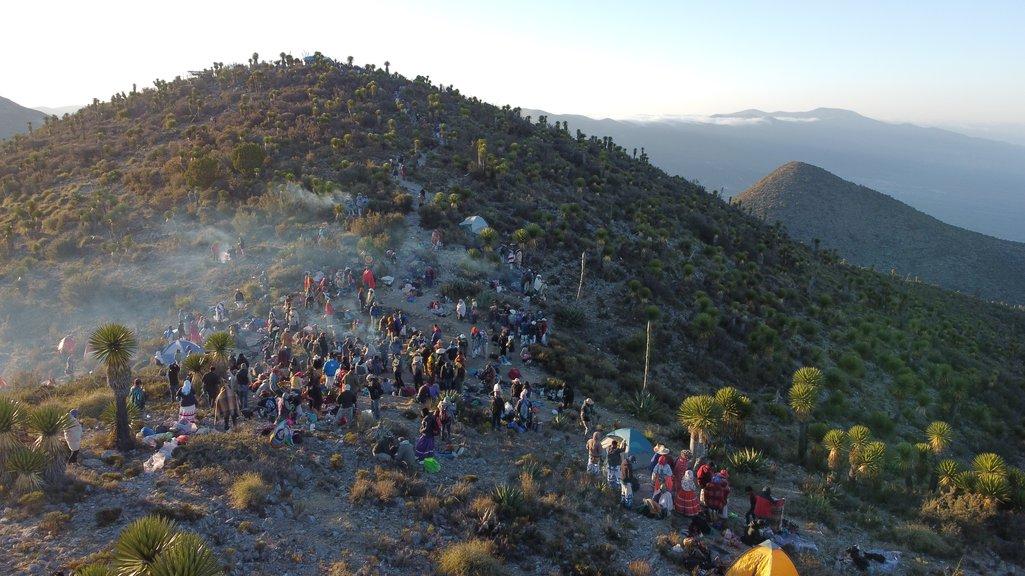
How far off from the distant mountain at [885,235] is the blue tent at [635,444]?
2207 inches

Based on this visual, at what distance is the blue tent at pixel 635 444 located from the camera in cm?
1205

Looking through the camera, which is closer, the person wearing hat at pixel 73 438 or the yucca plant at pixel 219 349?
the person wearing hat at pixel 73 438

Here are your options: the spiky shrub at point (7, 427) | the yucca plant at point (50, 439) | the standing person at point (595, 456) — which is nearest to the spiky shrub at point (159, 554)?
the yucca plant at point (50, 439)

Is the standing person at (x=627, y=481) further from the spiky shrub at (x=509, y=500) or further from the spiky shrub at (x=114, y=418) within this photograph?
the spiky shrub at (x=114, y=418)

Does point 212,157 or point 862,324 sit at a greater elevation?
point 212,157

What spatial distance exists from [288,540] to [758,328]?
20.9 m

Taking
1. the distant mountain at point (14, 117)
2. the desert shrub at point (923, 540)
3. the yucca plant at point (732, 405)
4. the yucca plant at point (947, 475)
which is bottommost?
the desert shrub at point (923, 540)

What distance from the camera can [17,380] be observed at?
1577 centimetres

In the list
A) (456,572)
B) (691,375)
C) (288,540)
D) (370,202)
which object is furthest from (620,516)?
(370,202)

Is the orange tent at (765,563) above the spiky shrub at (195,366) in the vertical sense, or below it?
below

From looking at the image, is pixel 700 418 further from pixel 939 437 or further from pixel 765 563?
pixel 939 437

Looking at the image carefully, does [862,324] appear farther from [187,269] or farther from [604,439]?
[187,269]

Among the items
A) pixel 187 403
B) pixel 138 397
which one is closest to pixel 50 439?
pixel 187 403

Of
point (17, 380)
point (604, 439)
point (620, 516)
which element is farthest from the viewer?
point (17, 380)
